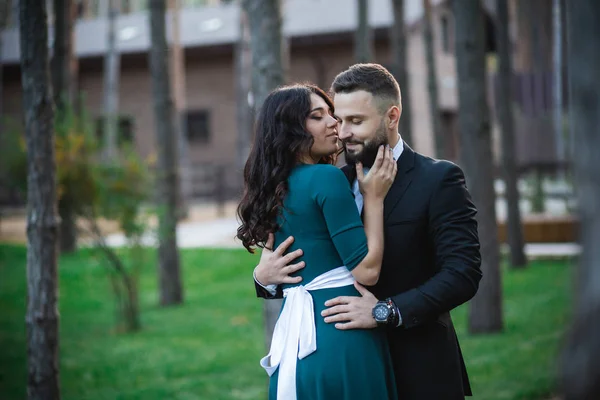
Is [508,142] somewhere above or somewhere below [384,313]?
above

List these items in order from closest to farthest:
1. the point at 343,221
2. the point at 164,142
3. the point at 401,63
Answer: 1. the point at 343,221
2. the point at 164,142
3. the point at 401,63

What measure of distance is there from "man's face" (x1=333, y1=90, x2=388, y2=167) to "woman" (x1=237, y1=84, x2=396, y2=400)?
8cm

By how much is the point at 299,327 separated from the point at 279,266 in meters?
0.25

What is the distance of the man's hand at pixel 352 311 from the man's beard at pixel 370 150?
0.49 meters

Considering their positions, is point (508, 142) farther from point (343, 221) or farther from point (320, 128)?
point (343, 221)

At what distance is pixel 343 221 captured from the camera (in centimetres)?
286

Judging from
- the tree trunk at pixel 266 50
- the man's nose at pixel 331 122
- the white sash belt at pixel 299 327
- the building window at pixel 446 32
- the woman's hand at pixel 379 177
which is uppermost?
the building window at pixel 446 32

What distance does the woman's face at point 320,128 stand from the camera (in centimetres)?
306

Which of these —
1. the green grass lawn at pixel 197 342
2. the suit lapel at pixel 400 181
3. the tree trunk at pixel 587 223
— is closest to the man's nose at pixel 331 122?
the suit lapel at pixel 400 181

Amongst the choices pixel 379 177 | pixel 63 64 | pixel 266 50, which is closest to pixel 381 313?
pixel 379 177

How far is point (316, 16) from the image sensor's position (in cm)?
3042

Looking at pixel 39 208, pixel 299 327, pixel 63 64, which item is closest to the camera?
pixel 299 327

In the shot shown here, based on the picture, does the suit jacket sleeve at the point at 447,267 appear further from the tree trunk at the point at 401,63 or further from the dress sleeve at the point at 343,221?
the tree trunk at the point at 401,63

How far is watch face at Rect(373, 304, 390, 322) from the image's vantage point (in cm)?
288
